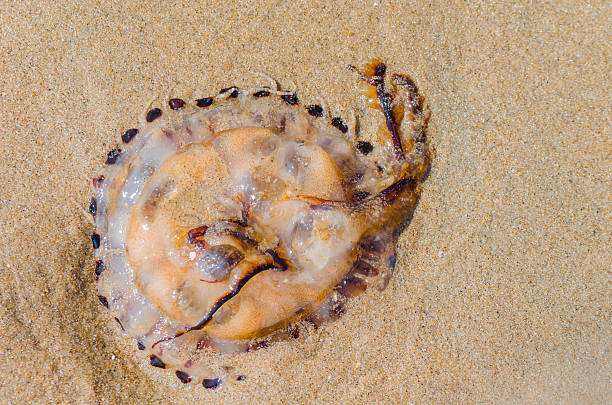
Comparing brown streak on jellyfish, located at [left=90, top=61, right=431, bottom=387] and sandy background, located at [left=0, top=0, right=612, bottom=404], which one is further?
sandy background, located at [left=0, top=0, right=612, bottom=404]

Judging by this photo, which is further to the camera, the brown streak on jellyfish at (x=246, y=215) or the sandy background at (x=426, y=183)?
the sandy background at (x=426, y=183)

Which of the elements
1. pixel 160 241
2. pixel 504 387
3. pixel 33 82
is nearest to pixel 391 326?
pixel 504 387

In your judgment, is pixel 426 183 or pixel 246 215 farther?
pixel 426 183

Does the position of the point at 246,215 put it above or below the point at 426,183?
above
